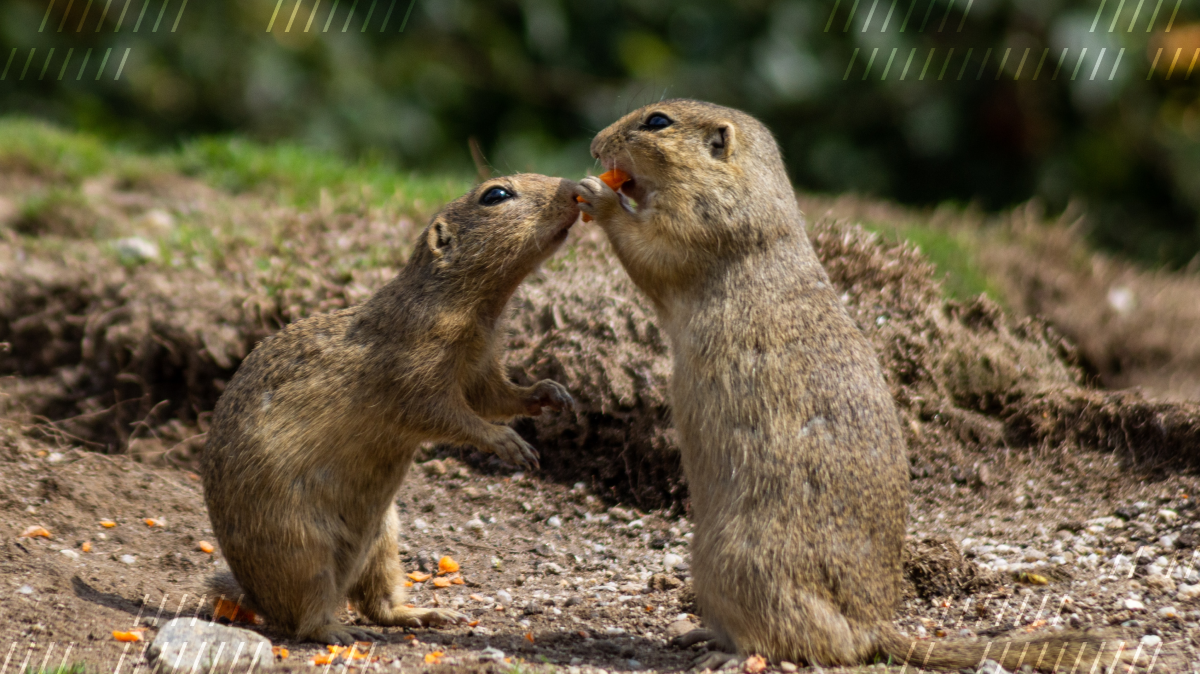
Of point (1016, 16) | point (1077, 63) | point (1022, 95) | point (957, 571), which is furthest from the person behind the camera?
point (1022, 95)

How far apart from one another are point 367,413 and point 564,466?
1.98m

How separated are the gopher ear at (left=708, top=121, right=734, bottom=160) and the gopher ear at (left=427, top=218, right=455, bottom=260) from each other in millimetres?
1200

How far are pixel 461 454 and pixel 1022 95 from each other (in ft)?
22.4

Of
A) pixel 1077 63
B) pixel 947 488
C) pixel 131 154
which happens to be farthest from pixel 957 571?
pixel 131 154

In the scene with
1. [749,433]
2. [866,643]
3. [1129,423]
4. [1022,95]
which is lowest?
[866,643]

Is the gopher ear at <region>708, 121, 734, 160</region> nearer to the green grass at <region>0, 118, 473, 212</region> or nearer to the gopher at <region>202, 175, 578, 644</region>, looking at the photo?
the gopher at <region>202, 175, 578, 644</region>

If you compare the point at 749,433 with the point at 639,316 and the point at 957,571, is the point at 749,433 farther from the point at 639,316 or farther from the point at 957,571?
the point at 639,316

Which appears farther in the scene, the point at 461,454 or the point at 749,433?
the point at 461,454

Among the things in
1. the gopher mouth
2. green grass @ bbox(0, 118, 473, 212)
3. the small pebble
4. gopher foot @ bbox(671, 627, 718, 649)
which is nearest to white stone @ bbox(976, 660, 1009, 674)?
gopher foot @ bbox(671, 627, 718, 649)

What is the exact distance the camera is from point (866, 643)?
4109mm

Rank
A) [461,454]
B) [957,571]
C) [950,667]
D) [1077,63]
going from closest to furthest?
[950,667] → [957,571] → [461,454] → [1077,63]

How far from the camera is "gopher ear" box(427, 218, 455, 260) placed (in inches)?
196

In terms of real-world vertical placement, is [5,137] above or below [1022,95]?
below

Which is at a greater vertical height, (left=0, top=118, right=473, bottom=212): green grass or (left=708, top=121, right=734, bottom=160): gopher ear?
(left=708, top=121, right=734, bottom=160): gopher ear
